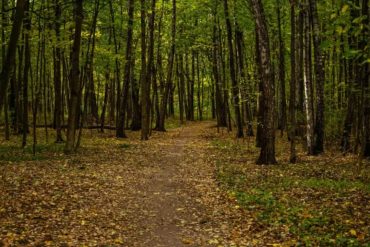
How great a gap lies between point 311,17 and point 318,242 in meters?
15.7

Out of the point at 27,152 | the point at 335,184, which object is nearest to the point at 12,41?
the point at 335,184

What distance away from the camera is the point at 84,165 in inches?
708

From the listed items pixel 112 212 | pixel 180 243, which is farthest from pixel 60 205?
pixel 180 243

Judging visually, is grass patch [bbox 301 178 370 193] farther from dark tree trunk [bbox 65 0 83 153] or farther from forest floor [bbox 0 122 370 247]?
dark tree trunk [bbox 65 0 83 153]

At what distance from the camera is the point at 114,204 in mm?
12297

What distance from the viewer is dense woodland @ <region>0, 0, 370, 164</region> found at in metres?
15.3

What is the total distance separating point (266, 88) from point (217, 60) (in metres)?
23.3

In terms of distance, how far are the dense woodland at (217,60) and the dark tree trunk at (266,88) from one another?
4cm

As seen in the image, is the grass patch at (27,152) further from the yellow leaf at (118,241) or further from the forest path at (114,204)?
the yellow leaf at (118,241)

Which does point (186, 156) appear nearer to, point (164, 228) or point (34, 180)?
point (34, 180)

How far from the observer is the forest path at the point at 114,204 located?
9383 mm

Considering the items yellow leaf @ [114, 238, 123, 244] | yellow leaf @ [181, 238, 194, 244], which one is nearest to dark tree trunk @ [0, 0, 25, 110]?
yellow leaf @ [114, 238, 123, 244]

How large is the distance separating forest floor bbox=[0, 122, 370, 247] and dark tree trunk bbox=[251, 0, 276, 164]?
2.79ft

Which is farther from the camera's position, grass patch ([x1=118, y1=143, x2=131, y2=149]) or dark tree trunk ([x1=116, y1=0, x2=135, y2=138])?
dark tree trunk ([x1=116, y1=0, x2=135, y2=138])
